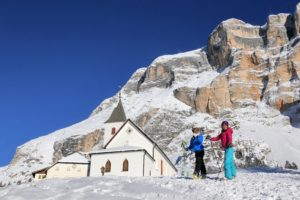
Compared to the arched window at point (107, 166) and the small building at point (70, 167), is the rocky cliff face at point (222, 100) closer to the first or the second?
the small building at point (70, 167)

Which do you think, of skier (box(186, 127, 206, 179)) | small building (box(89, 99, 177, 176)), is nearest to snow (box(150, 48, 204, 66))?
Answer: small building (box(89, 99, 177, 176))

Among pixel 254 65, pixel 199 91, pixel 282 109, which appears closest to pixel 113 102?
pixel 199 91

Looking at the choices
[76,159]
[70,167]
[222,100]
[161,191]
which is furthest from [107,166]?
[222,100]

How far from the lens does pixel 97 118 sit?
508ft

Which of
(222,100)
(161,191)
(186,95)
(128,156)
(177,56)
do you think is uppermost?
(177,56)

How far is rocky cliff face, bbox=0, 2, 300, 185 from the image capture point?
108 metres

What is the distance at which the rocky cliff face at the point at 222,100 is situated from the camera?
108000mm

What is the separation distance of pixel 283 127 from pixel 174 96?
4294cm

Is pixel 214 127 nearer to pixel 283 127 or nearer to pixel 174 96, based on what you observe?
pixel 283 127

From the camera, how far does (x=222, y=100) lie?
13100 centimetres

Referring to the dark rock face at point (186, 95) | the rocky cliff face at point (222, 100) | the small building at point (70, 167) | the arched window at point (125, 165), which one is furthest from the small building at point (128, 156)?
the dark rock face at point (186, 95)

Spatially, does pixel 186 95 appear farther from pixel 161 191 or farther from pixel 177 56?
pixel 161 191

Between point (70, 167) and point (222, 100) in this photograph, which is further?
point (222, 100)

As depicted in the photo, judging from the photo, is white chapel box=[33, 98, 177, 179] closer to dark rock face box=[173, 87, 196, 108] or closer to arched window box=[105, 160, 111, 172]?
arched window box=[105, 160, 111, 172]
